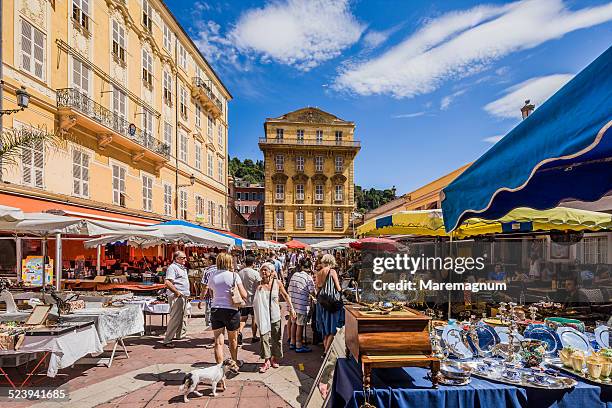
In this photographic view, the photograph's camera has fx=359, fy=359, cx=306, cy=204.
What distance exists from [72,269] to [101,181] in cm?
453

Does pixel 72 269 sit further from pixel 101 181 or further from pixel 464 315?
pixel 464 315

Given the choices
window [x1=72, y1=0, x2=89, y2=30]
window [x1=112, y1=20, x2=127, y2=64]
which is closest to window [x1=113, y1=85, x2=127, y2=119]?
window [x1=112, y1=20, x2=127, y2=64]

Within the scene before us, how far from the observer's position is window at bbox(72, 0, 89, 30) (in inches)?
555

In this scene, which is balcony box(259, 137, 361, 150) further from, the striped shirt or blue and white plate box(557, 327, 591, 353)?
blue and white plate box(557, 327, 591, 353)

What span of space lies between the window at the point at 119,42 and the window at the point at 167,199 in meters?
7.39

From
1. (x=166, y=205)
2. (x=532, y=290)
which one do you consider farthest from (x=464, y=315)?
(x=166, y=205)

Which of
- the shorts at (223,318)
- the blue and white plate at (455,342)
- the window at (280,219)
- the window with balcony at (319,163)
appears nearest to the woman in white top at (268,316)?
the shorts at (223,318)

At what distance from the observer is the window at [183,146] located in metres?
23.3

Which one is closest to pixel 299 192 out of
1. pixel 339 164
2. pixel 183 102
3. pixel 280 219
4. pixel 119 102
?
pixel 280 219

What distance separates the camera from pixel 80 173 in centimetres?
1437

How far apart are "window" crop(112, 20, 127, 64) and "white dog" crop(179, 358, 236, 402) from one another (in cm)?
1674

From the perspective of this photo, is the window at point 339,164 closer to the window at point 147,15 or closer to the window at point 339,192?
the window at point 339,192

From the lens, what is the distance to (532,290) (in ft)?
25.8

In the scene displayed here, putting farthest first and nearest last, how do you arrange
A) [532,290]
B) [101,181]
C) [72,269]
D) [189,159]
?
[189,159] < [101,181] < [72,269] < [532,290]
